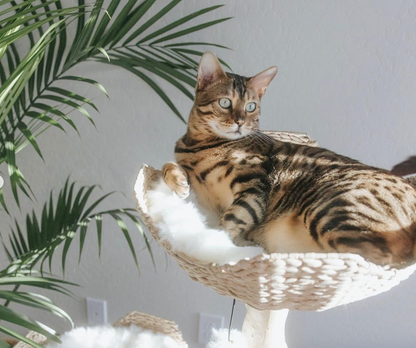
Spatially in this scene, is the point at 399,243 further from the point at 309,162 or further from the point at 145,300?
the point at 145,300

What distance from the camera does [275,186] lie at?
2.75 ft

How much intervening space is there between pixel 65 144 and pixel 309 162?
3.10 feet

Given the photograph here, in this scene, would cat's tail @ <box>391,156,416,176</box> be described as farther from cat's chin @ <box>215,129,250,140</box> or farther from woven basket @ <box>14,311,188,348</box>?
woven basket @ <box>14,311,188,348</box>

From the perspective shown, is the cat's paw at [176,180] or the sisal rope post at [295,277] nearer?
the sisal rope post at [295,277]

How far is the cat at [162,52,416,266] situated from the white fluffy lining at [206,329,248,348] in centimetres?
29

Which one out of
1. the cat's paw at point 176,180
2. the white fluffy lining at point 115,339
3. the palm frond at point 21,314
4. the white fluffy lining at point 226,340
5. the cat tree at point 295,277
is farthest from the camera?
the white fluffy lining at point 115,339

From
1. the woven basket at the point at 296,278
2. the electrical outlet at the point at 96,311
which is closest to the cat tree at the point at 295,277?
the woven basket at the point at 296,278

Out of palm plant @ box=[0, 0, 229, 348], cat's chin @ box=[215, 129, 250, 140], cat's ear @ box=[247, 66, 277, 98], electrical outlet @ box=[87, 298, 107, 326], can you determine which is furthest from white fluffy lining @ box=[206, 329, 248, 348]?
electrical outlet @ box=[87, 298, 107, 326]

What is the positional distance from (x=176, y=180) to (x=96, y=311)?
1.11 meters

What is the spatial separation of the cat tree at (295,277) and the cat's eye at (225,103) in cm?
28

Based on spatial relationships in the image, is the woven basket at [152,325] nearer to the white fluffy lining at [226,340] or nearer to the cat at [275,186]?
the white fluffy lining at [226,340]

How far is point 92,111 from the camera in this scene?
1438mm

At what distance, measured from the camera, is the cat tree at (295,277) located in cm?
53

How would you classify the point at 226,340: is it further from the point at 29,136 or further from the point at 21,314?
the point at 29,136
